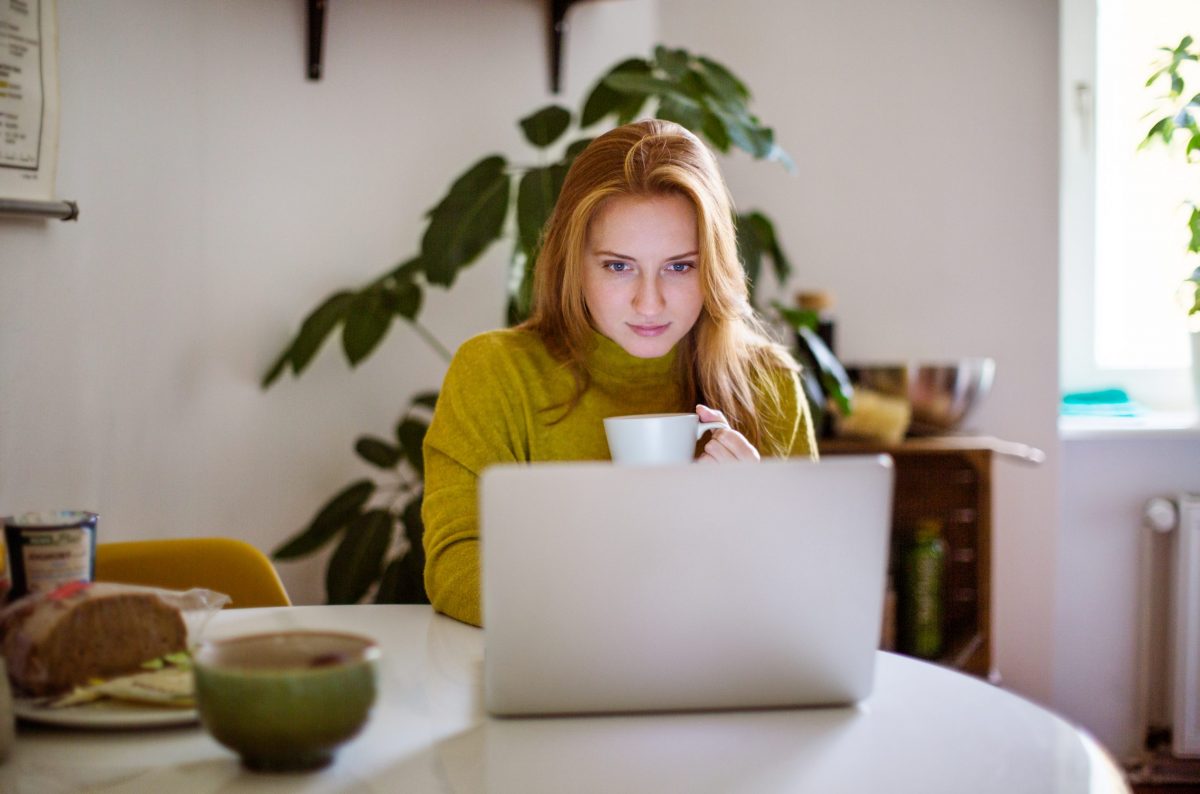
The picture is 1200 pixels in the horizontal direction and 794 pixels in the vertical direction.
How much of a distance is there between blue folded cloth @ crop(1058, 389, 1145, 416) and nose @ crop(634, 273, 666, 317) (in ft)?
5.95

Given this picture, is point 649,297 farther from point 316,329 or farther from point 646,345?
point 316,329

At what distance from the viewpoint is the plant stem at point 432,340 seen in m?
2.23

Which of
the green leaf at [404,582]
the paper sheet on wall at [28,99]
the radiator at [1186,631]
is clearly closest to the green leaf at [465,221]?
the green leaf at [404,582]

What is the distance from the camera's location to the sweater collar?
1.44 m

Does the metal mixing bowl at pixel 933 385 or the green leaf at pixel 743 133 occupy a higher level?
the green leaf at pixel 743 133

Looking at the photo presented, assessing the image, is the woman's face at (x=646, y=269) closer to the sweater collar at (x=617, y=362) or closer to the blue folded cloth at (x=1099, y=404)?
Result: the sweater collar at (x=617, y=362)

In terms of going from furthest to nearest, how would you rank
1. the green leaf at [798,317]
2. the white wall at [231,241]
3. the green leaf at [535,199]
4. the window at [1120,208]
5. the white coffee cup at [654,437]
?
1. the window at [1120,208]
2. the green leaf at [798,317]
3. the green leaf at [535,199]
4. the white wall at [231,241]
5. the white coffee cup at [654,437]

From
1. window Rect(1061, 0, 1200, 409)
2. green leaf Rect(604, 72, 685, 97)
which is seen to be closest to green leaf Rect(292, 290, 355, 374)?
green leaf Rect(604, 72, 685, 97)

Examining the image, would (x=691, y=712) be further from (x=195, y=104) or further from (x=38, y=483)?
(x=195, y=104)

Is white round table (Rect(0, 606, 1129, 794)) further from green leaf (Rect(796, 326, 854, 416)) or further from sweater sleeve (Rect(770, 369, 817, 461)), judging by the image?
green leaf (Rect(796, 326, 854, 416))

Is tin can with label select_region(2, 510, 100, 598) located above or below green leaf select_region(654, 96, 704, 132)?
below

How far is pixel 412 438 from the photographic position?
2070 mm

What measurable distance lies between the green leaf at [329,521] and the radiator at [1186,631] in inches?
69.5

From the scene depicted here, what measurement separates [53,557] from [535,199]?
1.23 metres
